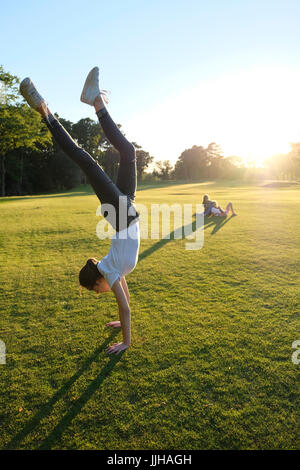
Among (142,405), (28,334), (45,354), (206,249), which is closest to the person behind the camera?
(142,405)

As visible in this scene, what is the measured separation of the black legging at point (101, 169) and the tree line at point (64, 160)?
38.9 m

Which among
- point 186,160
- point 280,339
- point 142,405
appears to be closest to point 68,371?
point 142,405

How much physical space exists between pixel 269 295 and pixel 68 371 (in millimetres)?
3569

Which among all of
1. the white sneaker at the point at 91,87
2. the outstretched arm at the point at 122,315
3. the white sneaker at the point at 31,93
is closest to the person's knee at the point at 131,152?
the white sneaker at the point at 91,87

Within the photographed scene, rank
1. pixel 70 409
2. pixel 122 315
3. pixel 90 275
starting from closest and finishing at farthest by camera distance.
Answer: pixel 70 409, pixel 122 315, pixel 90 275

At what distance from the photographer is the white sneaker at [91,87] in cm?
345

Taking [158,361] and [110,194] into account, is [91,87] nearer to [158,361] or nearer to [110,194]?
[110,194]

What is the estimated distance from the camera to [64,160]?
193 ft

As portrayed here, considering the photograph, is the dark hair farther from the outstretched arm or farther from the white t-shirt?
the outstretched arm

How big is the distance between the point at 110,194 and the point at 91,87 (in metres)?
1.38

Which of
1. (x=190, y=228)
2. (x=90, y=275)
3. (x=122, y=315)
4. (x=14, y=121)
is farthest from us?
(x=14, y=121)

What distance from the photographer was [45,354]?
3527 mm

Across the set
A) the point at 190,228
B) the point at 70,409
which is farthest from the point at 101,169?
the point at 190,228

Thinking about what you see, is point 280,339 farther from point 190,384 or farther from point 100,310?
point 100,310
